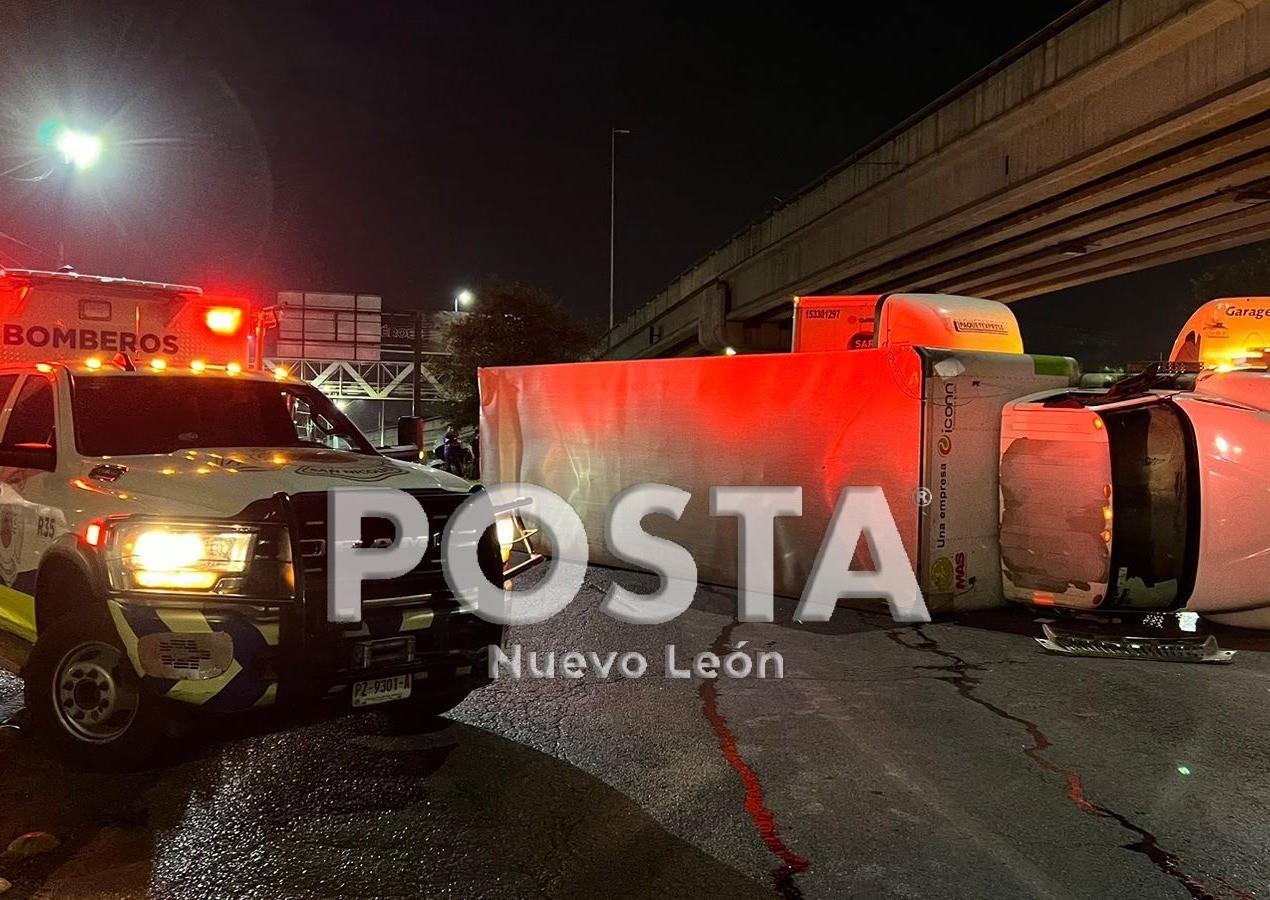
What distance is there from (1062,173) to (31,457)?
54.5ft

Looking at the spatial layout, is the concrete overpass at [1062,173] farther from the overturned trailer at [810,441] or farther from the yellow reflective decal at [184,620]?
the yellow reflective decal at [184,620]

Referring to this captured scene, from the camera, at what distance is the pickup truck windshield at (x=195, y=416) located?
5008 millimetres

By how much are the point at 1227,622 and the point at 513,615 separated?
233 inches

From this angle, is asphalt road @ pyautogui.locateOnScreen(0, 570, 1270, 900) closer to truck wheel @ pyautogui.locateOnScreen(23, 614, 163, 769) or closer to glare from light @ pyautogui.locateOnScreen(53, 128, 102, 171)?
truck wheel @ pyautogui.locateOnScreen(23, 614, 163, 769)

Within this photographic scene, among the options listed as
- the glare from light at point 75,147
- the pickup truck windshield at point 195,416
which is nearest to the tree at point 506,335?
the glare from light at point 75,147

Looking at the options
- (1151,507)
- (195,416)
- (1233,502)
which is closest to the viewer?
(195,416)

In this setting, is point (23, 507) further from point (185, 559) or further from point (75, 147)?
point (75, 147)

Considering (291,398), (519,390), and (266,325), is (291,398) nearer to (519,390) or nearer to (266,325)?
(266,325)

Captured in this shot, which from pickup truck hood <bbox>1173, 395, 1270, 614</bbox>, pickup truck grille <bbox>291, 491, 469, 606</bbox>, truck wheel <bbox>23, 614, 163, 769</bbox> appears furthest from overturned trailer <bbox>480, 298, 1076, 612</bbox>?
truck wheel <bbox>23, 614, 163, 769</bbox>

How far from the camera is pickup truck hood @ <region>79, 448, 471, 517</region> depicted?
13.6 feet

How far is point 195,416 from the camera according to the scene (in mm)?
5438

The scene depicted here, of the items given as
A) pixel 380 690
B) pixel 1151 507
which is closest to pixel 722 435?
pixel 1151 507

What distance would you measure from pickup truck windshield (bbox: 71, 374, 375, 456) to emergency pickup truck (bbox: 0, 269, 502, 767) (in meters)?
0.01

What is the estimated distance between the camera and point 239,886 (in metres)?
3.42
